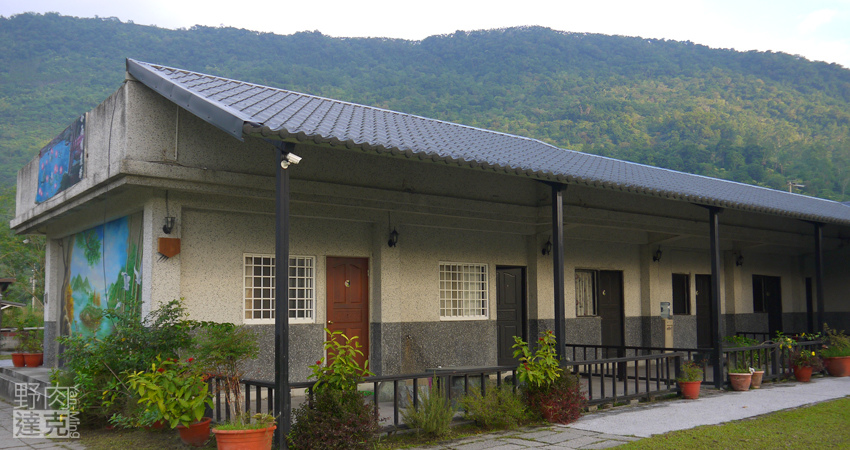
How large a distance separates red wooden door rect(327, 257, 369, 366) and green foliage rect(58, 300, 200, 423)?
264 cm

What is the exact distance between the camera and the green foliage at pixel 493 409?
798 centimetres

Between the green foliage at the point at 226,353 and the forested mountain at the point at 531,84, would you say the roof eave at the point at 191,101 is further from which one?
the forested mountain at the point at 531,84

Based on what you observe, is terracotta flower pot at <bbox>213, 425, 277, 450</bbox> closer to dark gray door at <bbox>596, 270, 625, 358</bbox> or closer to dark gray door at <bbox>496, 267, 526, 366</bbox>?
dark gray door at <bbox>496, 267, 526, 366</bbox>

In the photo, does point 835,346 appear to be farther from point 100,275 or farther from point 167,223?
point 100,275

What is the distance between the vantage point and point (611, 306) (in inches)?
577

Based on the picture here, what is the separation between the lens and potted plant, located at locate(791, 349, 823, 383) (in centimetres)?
1244

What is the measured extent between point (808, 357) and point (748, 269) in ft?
18.3

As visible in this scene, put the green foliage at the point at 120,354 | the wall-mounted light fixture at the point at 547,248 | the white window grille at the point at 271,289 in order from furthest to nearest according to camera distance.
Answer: the wall-mounted light fixture at the point at 547,248 → the white window grille at the point at 271,289 → the green foliage at the point at 120,354

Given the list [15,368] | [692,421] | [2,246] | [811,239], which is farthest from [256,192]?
[2,246]

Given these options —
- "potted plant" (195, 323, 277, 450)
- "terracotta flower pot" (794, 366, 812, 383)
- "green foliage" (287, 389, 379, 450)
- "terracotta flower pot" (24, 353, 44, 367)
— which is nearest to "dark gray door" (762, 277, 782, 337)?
"terracotta flower pot" (794, 366, 812, 383)

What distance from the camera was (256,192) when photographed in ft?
29.7

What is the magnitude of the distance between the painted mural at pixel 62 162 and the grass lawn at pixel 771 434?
8.91 meters

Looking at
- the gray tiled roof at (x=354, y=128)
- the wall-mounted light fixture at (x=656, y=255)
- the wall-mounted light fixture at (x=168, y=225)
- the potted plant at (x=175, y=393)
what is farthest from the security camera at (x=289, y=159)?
the wall-mounted light fixture at (x=656, y=255)

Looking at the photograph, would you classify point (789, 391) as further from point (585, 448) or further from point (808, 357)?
point (585, 448)
